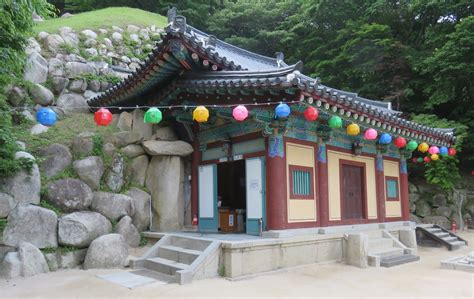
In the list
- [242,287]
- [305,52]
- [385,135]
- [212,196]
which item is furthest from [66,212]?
[305,52]

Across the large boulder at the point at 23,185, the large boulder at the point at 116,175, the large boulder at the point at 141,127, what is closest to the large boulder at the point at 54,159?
the large boulder at the point at 23,185

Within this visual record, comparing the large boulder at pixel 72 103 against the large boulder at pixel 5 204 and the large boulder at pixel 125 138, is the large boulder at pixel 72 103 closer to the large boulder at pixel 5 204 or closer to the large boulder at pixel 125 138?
the large boulder at pixel 125 138

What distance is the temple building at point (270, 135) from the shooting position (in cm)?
906

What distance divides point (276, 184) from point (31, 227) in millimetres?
5690

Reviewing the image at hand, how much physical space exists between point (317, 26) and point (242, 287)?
68.6 ft

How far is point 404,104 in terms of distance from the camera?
20.6 metres

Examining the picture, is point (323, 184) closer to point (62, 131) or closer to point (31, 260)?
point (31, 260)

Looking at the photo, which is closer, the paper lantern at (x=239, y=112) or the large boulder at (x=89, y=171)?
the paper lantern at (x=239, y=112)

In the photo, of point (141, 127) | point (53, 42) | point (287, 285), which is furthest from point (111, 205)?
point (53, 42)

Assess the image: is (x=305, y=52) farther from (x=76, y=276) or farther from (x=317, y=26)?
(x=76, y=276)

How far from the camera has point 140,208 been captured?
1107 centimetres

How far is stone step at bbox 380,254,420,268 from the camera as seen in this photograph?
33.0 feet

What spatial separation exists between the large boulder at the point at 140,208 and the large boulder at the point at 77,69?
6.56 meters

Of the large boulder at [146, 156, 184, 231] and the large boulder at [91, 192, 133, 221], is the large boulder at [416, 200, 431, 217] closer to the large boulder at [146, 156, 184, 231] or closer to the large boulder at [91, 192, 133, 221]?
the large boulder at [146, 156, 184, 231]
